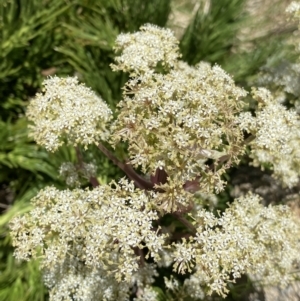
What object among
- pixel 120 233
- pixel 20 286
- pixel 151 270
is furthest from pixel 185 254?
pixel 20 286

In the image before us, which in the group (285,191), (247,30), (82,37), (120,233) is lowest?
(120,233)

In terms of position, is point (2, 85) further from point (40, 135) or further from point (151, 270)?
point (151, 270)

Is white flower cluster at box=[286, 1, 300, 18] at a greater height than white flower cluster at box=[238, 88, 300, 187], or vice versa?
white flower cluster at box=[286, 1, 300, 18]

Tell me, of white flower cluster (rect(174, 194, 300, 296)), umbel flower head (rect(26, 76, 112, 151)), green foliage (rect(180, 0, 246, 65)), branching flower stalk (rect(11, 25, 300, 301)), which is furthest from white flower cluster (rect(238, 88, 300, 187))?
green foliage (rect(180, 0, 246, 65))

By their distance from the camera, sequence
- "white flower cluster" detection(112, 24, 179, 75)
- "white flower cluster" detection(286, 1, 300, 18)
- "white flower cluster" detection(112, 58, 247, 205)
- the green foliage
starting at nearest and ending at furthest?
"white flower cluster" detection(112, 58, 247, 205), "white flower cluster" detection(112, 24, 179, 75), "white flower cluster" detection(286, 1, 300, 18), the green foliage

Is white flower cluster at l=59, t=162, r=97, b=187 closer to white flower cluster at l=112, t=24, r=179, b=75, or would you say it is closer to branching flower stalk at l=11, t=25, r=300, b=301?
branching flower stalk at l=11, t=25, r=300, b=301

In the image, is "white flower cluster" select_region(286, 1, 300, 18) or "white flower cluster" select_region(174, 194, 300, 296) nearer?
"white flower cluster" select_region(174, 194, 300, 296)

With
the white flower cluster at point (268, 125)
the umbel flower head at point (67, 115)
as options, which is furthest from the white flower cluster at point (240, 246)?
the umbel flower head at point (67, 115)

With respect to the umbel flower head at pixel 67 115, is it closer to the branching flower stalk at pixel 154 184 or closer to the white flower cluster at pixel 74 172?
the branching flower stalk at pixel 154 184

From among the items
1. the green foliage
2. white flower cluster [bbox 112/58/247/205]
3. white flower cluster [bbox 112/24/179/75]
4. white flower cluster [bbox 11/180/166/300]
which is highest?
the green foliage
